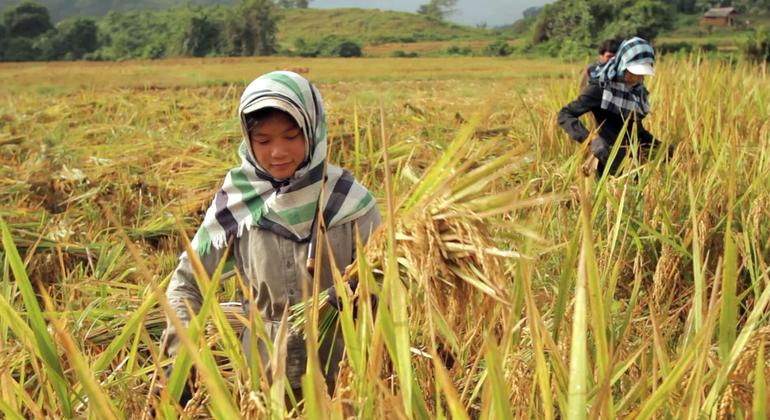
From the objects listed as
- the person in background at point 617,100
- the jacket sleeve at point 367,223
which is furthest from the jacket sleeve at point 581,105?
the jacket sleeve at point 367,223

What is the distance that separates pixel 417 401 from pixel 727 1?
83.1m

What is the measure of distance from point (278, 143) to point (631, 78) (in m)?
2.37

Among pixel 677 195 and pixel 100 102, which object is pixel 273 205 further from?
pixel 100 102

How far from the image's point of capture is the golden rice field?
26.7 inches

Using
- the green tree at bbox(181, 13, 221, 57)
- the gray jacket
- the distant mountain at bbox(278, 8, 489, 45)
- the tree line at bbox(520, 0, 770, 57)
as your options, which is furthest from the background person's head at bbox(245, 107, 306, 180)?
the distant mountain at bbox(278, 8, 489, 45)

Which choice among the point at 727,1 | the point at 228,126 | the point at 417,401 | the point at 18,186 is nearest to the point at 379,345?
the point at 417,401

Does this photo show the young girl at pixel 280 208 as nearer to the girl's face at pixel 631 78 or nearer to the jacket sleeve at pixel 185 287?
the jacket sleeve at pixel 185 287

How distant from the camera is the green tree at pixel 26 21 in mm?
44406

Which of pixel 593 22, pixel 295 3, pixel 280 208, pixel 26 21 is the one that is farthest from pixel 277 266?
pixel 295 3

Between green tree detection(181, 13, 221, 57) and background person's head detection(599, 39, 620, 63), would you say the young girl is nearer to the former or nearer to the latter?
background person's head detection(599, 39, 620, 63)

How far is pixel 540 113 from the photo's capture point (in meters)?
4.25

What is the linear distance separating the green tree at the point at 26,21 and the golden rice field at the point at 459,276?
152 feet

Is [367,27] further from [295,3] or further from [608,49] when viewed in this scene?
[608,49]

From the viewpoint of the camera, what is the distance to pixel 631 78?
3215 millimetres
